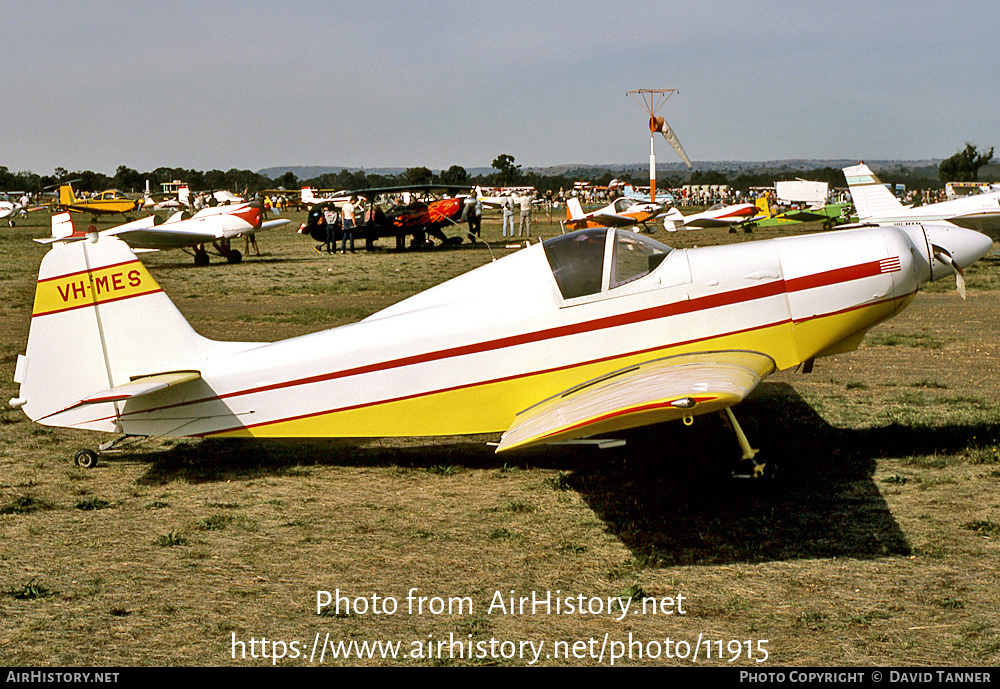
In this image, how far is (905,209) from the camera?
2248cm

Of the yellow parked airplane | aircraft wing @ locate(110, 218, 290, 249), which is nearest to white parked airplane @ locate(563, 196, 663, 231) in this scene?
aircraft wing @ locate(110, 218, 290, 249)

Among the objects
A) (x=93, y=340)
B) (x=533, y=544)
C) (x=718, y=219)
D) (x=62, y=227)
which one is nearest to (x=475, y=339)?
(x=533, y=544)

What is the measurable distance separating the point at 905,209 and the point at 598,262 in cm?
1947

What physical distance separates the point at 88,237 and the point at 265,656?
3.83 metres

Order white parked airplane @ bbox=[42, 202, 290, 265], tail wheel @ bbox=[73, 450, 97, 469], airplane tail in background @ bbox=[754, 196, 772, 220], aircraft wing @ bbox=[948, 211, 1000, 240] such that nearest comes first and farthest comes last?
tail wheel @ bbox=[73, 450, 97, 469]
aircraft wing @ bbox=[948, 211, 1000, 240]
white parked airplane @ bbox=[42, 202, 290, 265]
airplane tail in background @ bbox=[754, 196, 772, 220]

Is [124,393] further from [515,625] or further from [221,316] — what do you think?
[221,316]

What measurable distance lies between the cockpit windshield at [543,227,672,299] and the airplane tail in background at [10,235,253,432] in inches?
104

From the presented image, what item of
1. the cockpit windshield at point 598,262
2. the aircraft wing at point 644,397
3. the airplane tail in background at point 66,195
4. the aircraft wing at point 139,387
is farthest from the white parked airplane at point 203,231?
the airplane tail in background at point 66,195

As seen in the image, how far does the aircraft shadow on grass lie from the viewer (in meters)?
5.16

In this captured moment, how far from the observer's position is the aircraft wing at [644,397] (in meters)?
4.61

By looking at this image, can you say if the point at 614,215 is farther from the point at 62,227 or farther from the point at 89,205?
the point at 89,205

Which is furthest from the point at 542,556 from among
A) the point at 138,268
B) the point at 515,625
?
the point at 138,268

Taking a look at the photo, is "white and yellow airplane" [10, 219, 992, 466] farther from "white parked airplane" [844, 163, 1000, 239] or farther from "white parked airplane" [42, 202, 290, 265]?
"white parked airplane" [42, 202, 290, 265]

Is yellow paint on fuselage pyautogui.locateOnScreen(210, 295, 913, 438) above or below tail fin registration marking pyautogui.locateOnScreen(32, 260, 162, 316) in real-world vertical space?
below
